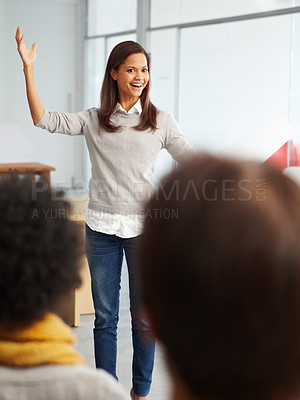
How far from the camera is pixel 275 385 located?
0.62m

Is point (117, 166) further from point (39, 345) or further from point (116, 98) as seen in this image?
point (39, 345)

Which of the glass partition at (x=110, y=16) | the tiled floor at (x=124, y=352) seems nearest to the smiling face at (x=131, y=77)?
the tiled floor at (x=124, y=352)

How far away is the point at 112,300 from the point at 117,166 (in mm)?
541

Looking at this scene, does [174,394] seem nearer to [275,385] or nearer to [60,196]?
[275,385]

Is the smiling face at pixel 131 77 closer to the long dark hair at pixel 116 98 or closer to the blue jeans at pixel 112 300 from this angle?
the long dark hair at pixel 116 98

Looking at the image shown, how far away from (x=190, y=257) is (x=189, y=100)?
5.64 meters

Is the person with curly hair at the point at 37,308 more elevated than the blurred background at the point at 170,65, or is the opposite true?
the blurred background at the point at 170,65

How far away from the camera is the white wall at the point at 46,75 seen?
791 cm

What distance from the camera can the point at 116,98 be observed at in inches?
94.3

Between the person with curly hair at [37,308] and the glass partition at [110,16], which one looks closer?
the person with curly hair at [37,308]

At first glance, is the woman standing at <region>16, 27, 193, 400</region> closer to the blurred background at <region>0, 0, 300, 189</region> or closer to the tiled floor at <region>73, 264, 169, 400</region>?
the tiled floor at <region>73, 264, 169, 400</region>

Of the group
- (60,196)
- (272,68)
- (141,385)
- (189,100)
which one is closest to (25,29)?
(189,100)

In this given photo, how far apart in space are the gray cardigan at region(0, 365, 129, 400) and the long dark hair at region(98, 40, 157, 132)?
1.49 meters

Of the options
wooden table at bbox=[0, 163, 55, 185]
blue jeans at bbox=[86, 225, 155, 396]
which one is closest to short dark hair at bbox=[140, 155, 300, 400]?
blue jeans at bbox=[86, 225, 155, 396]
